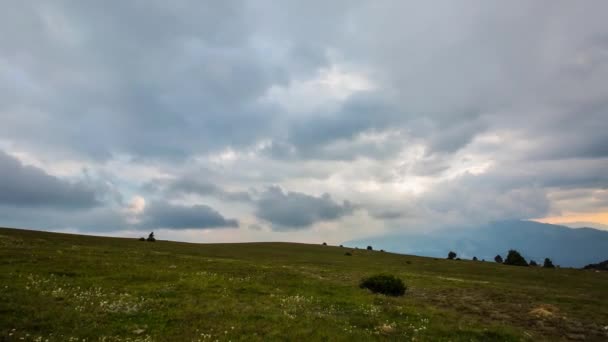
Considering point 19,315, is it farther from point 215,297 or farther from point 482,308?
point 482,308

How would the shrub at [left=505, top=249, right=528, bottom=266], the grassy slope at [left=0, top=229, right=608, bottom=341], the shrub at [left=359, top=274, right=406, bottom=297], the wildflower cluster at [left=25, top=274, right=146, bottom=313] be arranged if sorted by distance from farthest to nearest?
the shrub at [left=505, top=249, right=528, bottom=266]
the shrub at [left=359, top=274, right=406, bottom=297]
the wildflower cluster at [left=25, top=274, right=146, bottom=313]
the grassy slope at [left=0, top=229, right=608, bottom=341]

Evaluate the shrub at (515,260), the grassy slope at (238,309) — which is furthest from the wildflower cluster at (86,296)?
the shrub at (515,260)

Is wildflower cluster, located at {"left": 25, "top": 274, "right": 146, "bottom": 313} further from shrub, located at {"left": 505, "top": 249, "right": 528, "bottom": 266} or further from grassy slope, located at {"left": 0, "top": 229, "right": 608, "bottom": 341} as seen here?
shrub, located at {"left": 505, "top": 249, "right": 528, "bottom": 266}

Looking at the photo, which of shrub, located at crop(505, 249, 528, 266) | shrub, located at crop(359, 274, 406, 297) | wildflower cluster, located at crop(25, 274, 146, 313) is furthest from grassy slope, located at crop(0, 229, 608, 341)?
shrub, located at crop(505, 249, 528, 266)

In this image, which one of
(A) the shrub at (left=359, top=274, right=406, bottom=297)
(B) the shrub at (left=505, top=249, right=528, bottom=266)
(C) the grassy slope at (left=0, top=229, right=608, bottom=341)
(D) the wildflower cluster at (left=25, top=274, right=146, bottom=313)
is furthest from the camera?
(B) the shrub at (left=505, top=249, right=528, bottom=266)

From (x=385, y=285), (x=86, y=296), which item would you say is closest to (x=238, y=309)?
(x=86, y=296)

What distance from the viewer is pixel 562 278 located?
5888 cm

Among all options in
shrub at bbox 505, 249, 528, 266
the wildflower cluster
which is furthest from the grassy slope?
shrub at bbox 505, 249, 528, 266

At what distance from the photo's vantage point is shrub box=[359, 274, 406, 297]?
32.8 m

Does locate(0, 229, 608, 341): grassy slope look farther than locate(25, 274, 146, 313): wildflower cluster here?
No

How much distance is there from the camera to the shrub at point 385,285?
32781 millimetres

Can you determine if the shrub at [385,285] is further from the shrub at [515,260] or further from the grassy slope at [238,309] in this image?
the shrub at [515,260]

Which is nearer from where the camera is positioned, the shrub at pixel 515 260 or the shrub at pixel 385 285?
the shrub at pixel 385 285

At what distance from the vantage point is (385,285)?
109ft
